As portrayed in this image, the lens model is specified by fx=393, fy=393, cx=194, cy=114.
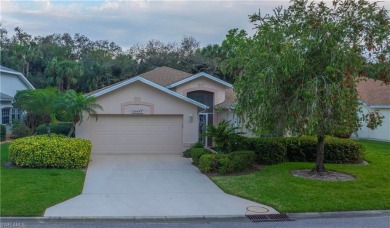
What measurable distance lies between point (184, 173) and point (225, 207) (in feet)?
15.4

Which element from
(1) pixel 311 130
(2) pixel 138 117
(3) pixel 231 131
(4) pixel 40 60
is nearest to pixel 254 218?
(1) pixel 311 130

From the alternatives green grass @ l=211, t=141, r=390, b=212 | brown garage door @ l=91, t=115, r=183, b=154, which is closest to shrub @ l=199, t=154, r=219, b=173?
green grass @ l=211, t=141, r=390, b=212

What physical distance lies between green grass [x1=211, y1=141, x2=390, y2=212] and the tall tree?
5.30ft

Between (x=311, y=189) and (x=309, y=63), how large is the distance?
3559 millimetres

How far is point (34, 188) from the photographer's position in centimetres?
1057

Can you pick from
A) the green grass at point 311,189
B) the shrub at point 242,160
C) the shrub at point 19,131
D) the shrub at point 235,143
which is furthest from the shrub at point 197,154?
the shrub at point 19,131

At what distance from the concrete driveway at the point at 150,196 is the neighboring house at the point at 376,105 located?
50.5 feet

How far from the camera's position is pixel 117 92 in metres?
19.0

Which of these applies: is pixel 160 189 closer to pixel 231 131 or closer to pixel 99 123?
pixel 231 131

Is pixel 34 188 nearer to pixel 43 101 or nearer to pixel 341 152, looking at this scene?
pixel 43 101

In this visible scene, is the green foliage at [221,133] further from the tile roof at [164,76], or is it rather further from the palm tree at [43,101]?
the tile roof at [164,76]

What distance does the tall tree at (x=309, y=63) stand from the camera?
1056 centimetres

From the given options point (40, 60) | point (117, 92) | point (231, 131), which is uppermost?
point (40, 60)

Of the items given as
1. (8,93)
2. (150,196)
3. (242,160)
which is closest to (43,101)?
(150,196)
